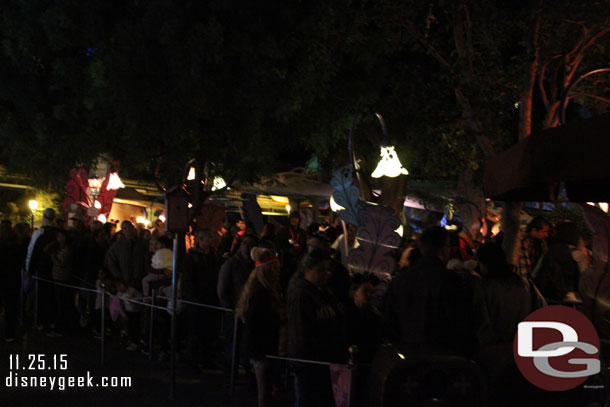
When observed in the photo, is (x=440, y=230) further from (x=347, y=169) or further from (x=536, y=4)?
(x=536, y=4)

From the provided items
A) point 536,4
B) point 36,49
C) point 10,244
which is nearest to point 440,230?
point 536,4

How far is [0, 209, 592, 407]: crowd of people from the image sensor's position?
6.41 meters

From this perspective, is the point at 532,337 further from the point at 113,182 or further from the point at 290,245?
the point at 113,182

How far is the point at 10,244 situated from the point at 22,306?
8.41 feet

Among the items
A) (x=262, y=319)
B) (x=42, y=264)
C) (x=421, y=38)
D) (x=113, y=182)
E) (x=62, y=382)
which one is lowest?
(x=62, y=382)

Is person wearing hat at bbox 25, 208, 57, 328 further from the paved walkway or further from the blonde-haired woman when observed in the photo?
the blonde-haired woman

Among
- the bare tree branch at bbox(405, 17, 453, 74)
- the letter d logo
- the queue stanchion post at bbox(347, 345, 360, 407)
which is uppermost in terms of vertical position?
the bare tree branch at bbox(405, 17, 453, 74)

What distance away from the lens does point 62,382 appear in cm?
1020

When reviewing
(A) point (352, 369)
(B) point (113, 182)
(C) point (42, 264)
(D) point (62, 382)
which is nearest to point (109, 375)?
(D) point (62, 382)

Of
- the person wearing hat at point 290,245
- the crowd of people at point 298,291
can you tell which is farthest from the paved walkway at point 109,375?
the person wearing hat at point 290,245

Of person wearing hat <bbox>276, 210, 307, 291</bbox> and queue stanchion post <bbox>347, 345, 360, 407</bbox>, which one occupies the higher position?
person wearing hat <bbox>276, 210, 307, 291</bbox>

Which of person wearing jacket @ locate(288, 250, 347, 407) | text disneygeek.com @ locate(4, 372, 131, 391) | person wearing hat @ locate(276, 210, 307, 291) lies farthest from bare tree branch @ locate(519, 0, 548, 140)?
person wearing jacket @ locate(288, 250, 347, 407)

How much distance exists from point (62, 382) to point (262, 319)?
4100mm

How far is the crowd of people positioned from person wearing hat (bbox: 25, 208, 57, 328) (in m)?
0.02
